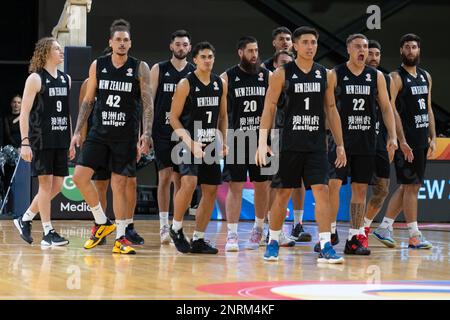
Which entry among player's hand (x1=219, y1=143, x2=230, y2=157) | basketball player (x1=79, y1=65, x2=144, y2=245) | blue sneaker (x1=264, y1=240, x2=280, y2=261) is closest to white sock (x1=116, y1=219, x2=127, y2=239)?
basketball player (x1=79, y1=65, x2=144, y2=245)

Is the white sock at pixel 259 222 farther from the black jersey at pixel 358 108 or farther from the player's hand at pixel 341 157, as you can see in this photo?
the player's hand at pixel 341 157

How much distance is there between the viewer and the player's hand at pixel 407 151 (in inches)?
441

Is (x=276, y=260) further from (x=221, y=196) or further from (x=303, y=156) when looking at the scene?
(x=221, y=196)

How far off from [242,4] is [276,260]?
1280 cm

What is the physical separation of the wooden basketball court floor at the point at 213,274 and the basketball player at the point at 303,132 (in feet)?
1.68

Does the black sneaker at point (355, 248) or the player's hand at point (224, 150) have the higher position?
the player's hand at point (224, 150)

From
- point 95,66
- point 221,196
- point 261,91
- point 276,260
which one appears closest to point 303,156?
point 276,260

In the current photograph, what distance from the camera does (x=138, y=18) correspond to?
2095 centimetres

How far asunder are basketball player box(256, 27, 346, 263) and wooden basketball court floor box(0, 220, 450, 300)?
512mm

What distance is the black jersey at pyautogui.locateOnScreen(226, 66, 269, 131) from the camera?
11.0 metres

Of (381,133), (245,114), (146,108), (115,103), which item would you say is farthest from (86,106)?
(381,133)

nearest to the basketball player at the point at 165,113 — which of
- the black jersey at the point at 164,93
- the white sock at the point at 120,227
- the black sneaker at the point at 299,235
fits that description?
the black jersey at the point at 164,93

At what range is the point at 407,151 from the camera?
36.8 feet
